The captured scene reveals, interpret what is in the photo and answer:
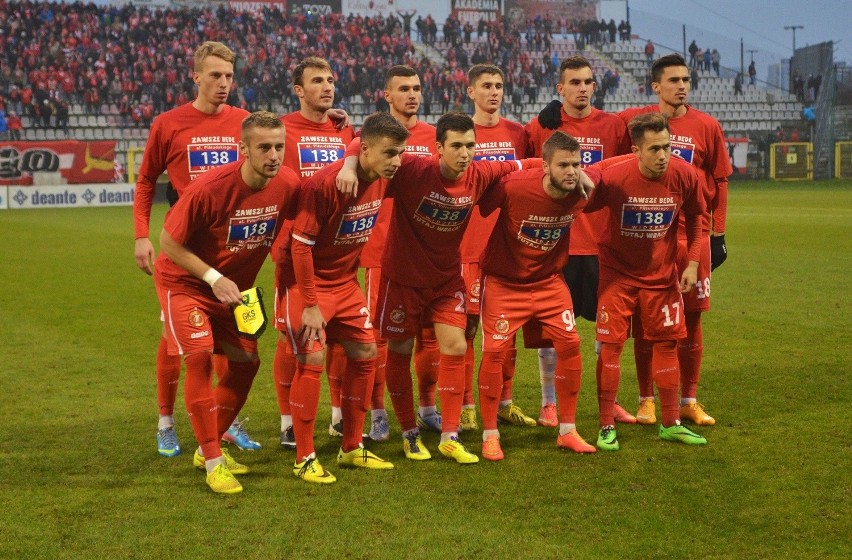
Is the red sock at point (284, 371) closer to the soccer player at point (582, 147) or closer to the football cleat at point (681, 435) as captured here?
the soccer player at point (582, 147)

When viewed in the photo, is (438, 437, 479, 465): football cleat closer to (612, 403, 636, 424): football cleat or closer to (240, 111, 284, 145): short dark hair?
(612, 403, 636, 424): football cleat

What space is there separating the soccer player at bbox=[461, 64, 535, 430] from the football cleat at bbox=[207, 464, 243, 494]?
189cm

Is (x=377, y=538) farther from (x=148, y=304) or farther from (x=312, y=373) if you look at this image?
(x=148, y=304)

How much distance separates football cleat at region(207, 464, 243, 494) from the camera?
5.27m

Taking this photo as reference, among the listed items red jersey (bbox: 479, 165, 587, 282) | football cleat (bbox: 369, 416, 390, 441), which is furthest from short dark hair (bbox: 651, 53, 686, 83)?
football cleat (bbox: 369, 416, 390, 441)

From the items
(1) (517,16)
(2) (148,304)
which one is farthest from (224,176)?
(1) (517,16)

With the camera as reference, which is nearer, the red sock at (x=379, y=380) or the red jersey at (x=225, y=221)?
the red jersey at (x=225, y=221)

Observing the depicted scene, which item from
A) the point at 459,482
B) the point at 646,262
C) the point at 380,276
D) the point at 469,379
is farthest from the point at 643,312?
the point at 459,482

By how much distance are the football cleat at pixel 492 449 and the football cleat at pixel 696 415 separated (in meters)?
1.44

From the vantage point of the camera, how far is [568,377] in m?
6.12

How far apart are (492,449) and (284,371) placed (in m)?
1.38

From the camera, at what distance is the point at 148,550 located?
441cm

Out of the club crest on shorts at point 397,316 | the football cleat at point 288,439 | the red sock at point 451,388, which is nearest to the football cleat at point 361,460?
the red sock at point 451,388

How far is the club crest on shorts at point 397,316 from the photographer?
6.07m
